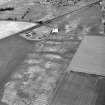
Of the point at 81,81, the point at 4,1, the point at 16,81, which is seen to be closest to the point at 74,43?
the point at 81,81

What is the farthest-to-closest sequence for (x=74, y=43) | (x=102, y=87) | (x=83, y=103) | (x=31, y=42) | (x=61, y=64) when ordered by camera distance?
1. (x=31, y=42)
2. (x=74, y=43)
3. (x=61, y=64)
4. (x=102, y=87)
5. (x=83, y=103)

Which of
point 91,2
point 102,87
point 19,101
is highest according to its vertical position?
point 91,2

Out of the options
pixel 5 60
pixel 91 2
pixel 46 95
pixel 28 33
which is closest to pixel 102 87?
pixel 46 95

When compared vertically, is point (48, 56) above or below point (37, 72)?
above

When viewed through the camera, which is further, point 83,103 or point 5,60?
point 5,60

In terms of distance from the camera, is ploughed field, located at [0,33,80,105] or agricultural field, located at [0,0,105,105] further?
ploughed field, located at [0,33,80,105]

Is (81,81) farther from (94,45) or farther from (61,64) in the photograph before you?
(94,45)

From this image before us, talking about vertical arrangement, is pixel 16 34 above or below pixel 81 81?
above

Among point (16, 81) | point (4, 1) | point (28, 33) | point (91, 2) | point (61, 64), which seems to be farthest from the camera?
point (4, 1)

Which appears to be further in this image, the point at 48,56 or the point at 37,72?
the point at 48,56

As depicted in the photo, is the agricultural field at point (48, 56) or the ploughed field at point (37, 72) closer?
the agricultural field at point (48, 56)
